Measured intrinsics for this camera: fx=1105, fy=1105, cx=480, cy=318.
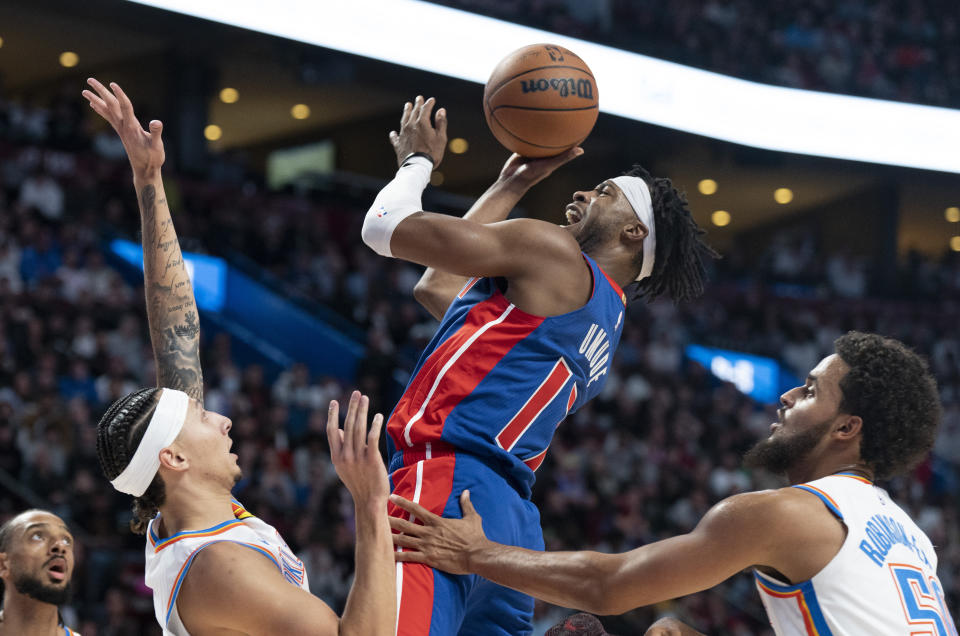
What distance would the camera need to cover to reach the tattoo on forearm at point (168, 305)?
3500 mm

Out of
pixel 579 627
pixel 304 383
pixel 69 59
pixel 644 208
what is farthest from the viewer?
pixel 69 59

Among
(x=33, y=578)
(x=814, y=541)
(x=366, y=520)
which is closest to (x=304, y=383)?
(x=33, y=578)

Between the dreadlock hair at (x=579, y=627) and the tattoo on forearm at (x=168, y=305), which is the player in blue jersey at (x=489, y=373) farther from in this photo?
the tattoo on forearm at (x=168, y=305)

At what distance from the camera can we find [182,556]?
111 inches

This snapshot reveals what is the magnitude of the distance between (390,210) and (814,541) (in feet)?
4.79

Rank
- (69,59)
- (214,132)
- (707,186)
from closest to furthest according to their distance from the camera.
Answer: (69,59) → (214,132) → (707,186)

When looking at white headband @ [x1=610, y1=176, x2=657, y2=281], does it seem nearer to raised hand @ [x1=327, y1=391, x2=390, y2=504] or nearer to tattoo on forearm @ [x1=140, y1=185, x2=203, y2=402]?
raised hand @ [x1=327, y1=391, x2=390, y2=504]

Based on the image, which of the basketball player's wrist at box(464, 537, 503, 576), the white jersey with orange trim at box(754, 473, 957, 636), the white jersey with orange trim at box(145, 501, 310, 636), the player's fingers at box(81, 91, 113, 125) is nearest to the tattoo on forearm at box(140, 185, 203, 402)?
the player's fingers at box(81, 91, 113, 125)

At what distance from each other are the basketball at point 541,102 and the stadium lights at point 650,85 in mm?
10378

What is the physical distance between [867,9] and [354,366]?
43.1 ft

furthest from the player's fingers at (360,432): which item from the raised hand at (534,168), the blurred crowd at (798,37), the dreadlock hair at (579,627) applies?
the blurred crowd at (798,37)

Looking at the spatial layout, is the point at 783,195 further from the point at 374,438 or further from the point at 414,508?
the point at 374,438

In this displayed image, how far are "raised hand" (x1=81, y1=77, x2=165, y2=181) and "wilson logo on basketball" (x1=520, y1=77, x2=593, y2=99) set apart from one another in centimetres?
118

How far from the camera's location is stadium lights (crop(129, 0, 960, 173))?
14141 millimetres
